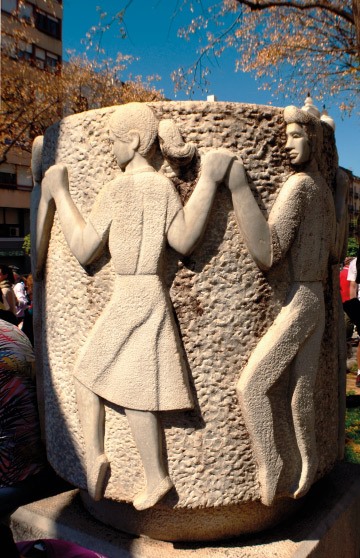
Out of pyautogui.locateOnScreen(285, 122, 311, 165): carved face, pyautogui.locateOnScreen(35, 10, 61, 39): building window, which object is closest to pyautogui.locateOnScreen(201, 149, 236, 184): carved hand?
pyautogui.locateOnScreen(285, 122, 311, 165): carved face

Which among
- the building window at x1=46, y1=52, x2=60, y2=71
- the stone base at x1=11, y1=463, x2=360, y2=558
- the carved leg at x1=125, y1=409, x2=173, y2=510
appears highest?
the building window at x1=46, y1=52, x2=60, y2=71

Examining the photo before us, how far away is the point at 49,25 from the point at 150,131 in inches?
937

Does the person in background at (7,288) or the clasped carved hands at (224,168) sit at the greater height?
the clasped carved hands at (224,168)

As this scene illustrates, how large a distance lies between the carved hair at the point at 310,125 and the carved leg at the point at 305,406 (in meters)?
0.72

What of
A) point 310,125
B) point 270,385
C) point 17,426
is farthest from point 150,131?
point 17,426

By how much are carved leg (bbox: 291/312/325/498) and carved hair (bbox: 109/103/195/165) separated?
88 cm

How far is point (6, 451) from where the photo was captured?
261cm

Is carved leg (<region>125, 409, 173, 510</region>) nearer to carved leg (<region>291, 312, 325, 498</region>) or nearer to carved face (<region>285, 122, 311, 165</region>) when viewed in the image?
carved leg (<region>291, 312, 325, 498</region>)

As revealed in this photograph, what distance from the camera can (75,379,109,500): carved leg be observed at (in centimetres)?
212

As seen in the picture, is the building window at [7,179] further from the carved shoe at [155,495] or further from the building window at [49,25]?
the carved shoe at [155,495]

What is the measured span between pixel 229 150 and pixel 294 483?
1309 mm

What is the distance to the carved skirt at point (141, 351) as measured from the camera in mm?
2006

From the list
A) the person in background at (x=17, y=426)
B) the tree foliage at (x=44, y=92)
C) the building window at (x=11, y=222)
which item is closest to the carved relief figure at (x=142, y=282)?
the person in background at (x=17, y=426)

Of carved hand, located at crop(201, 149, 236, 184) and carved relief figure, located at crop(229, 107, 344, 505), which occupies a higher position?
carved hand, located at crop(201, 149, 236, 184)
